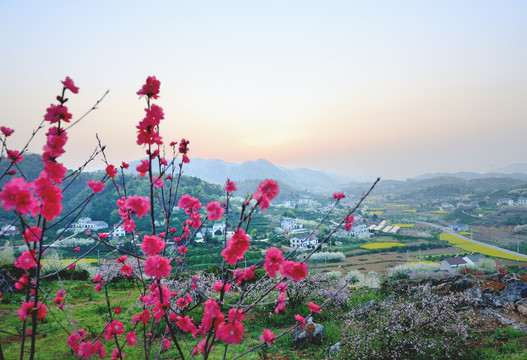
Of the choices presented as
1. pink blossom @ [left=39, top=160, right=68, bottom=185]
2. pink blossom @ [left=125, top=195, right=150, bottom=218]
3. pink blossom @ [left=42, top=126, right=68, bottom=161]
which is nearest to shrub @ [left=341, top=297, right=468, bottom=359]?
pink blossom @ [left=125, top=195, right=150, bottom=218]

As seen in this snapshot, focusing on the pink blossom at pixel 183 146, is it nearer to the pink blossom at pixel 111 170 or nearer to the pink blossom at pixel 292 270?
the pink blossom at pixel 111 170

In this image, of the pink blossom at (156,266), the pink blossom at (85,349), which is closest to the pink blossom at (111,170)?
the pink blossom at (156,266)

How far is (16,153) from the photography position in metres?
2.06

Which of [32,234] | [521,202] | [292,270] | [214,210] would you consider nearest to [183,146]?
[214,210]

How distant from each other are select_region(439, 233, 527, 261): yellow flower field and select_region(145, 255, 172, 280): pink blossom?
4415 cm

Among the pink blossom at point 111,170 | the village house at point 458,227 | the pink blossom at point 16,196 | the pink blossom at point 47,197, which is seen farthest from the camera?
the village house at point 458,227

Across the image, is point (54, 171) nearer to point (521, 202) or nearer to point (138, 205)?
point (138, 205)

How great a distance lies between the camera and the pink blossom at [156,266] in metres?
1.69

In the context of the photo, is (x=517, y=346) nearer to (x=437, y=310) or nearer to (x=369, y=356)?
(x=437, y=310)

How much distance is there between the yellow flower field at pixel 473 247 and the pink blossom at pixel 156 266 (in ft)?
145

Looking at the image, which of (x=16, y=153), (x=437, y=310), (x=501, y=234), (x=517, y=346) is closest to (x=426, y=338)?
(x=437, y=310)

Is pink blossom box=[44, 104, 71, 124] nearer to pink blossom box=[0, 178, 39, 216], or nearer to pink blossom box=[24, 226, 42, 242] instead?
pink blossom box=[0, 178, 39, 216]

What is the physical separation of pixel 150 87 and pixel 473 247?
4987 cm

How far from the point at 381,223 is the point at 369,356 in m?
64.8
